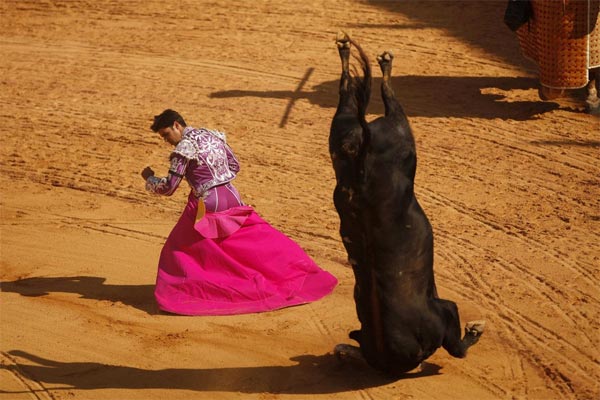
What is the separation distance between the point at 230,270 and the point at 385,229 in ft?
7.27

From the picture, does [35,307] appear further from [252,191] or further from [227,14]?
[227,14]

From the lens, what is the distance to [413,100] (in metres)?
12.8

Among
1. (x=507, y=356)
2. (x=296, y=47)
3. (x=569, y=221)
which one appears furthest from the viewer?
(x=296, y=47)

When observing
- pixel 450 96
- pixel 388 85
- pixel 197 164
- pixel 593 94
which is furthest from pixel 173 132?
pixel 593 94

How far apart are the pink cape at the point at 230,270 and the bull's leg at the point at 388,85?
7.50 feet

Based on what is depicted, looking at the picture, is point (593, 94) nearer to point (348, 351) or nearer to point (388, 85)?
point (348, 351)

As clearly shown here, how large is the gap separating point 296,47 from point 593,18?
430 cm

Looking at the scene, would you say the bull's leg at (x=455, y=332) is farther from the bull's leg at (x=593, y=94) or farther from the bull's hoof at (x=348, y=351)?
the bull's leg at (x=593, y=94)

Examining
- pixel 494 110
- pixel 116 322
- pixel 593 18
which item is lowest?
pixel 116 322

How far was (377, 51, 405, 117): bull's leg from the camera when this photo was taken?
6.32 metres

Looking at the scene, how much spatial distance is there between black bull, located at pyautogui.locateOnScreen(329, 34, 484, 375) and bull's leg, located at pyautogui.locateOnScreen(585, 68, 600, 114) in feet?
19.3

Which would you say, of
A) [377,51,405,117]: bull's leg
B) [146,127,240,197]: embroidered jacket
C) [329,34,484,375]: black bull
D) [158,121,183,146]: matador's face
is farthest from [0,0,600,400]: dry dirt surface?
[377,51,405,117]: bull's leg

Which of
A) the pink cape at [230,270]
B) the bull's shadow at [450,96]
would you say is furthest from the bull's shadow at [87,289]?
the bull's shadow at [450,96]

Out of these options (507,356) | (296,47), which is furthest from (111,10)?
(507,356)
